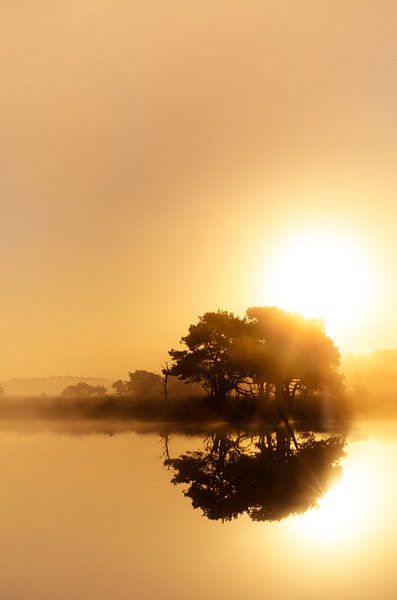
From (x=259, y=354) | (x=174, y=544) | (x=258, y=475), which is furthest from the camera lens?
(x=259, y=354)

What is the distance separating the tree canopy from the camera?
76250 millimetres

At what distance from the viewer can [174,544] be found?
1656cm

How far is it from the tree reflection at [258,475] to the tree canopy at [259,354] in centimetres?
2808

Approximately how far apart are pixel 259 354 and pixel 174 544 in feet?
198


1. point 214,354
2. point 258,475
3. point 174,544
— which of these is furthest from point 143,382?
point 174,544

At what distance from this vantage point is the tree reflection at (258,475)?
21359mm

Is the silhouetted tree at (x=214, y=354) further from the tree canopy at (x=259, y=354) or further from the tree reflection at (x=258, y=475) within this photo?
the tree reflection at (x=258, y=475)

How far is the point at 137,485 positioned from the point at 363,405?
60771 millimetres

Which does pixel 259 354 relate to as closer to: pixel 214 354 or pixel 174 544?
pixel 214 354

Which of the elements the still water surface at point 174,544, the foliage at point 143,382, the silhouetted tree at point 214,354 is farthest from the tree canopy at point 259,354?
the still water surface at point 174,544

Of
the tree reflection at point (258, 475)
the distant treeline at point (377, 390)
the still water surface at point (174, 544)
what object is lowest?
the still water surface at point (174, 544)

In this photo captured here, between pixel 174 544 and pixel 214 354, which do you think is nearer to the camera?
pixel 174 544

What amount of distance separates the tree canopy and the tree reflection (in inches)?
1105

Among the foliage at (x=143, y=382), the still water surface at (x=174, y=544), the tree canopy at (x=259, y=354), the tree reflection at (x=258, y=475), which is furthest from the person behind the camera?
the foliage at (x=143, y=382)
